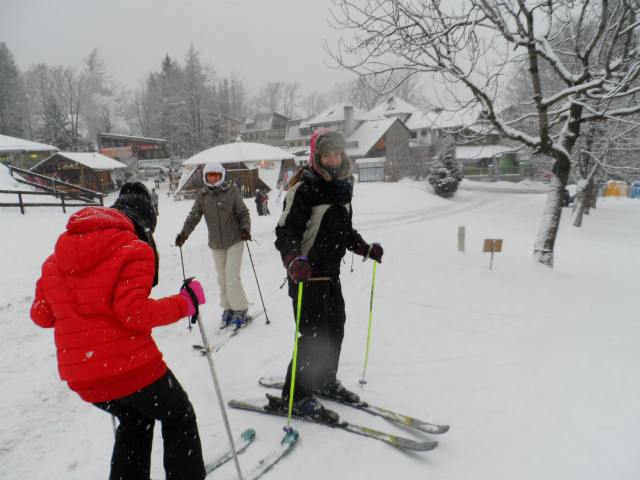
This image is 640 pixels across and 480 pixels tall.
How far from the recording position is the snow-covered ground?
2520 mm

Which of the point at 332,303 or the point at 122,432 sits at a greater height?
the point at 332,303

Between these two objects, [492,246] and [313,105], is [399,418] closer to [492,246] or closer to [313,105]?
[492,246]

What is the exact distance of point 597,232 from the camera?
15.1 metres

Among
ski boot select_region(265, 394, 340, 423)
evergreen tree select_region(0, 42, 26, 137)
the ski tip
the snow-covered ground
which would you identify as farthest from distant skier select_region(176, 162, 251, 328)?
evergreen tree select_region(0, 42, 26, 137)

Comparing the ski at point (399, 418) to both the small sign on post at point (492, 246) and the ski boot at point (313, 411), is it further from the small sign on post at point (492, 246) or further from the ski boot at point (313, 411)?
the small sign on post at point (492, 246)

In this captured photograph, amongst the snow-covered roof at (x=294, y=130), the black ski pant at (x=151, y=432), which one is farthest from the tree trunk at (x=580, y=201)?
the snow-covered roof at (x=294, y=130)

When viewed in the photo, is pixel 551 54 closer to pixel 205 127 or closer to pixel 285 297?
pixel 285 297

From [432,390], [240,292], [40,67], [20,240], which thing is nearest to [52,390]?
[240,292]

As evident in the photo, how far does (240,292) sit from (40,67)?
66401 mm

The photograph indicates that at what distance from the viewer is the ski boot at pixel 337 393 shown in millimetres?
3053

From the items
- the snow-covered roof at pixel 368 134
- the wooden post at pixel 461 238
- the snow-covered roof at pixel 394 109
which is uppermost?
the snow-covered roof at pixel 394 109

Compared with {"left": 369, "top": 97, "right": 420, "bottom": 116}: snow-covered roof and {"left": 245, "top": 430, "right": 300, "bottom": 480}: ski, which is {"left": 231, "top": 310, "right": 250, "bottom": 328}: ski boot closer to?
{"left": 245, "top": 430, "right": 300, "bottom": 480}: ski

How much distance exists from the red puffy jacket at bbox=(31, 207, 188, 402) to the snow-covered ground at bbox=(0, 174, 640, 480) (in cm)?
117

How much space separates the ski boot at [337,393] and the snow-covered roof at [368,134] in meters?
35.4
